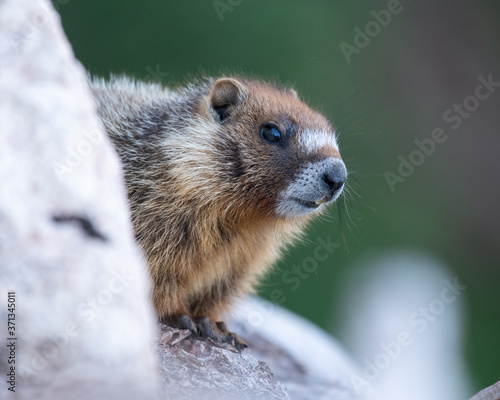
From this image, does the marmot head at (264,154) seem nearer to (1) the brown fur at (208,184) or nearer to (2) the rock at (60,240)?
(1) the brown fur at (208,184)

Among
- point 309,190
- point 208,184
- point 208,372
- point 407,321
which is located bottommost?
point 407,321

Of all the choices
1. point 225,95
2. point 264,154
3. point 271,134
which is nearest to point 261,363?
point 264,154
